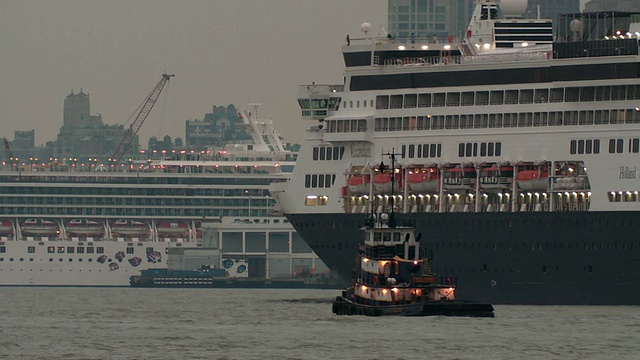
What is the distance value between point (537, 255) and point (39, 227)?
78782 mm

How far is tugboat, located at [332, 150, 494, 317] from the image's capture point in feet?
310

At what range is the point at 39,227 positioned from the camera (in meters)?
180

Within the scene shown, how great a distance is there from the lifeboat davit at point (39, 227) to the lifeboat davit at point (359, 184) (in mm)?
66931

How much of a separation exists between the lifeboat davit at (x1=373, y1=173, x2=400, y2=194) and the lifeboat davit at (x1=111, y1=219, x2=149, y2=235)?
66.3 m

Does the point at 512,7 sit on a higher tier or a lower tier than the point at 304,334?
higher

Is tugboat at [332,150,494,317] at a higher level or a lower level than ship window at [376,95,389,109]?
lower

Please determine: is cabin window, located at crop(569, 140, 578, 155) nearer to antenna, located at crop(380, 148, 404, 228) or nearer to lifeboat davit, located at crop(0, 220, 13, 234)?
antenna, located at crop(380, 148, 404, 228)

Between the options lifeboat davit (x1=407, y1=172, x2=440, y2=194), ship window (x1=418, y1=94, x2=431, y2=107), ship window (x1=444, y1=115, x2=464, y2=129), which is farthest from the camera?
ship window (x1=418, y1=94, x2=431, y2=107)

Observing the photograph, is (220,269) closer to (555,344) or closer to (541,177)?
(541,177)

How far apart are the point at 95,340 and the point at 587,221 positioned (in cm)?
2733

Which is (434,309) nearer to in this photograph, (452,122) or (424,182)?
(424,182)

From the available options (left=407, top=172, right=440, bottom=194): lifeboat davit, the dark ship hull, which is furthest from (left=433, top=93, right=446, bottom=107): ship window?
the dark ship hull

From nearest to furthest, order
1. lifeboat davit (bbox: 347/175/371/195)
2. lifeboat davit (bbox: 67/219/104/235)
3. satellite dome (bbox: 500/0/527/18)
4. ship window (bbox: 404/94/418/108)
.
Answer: ship window (bbox: 404/94/418/108) → lifeboat davit (bbox: 347/175/371/195) → satellite dome (bbox: 500/0/527/18) → lifeboat davit (bbox: 67/219/104/235)

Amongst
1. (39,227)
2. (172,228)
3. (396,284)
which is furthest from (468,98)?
(39,227)
